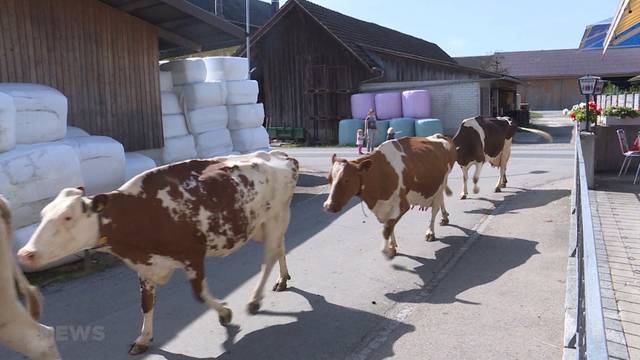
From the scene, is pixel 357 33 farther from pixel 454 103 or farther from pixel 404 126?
pixel 404 126

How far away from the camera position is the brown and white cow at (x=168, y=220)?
4.09 metres

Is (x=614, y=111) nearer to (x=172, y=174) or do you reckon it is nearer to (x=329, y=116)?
(x=172, y=174)

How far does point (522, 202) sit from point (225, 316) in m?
7.34

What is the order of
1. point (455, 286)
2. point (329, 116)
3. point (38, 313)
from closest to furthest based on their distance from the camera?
1. point (38, 313)
2. point (455, 286)
3. point (329, 116)

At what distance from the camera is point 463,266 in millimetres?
6840

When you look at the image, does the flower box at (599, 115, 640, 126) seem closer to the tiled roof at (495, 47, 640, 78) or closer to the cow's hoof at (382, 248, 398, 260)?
the cow's hoof at (382, 248, 398, 260)

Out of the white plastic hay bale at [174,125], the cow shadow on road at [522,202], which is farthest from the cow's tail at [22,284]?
the white plastic hay bale at [174,125]

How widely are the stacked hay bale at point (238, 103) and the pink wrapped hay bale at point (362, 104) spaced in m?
12.3

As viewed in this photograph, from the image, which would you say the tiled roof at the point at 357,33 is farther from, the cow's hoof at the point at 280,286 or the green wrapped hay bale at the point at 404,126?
the cow's hoof at the point at 280,286

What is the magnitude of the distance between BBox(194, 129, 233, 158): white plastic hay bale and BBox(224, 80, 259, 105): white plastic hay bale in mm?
1047

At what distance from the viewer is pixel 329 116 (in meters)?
27.9

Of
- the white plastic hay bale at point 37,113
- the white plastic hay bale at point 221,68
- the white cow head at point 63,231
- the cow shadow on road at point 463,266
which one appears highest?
the white plastic hay bale at point 221,68

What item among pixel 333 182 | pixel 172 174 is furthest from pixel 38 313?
pixel 333 182

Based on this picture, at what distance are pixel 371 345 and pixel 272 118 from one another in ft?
84.9
